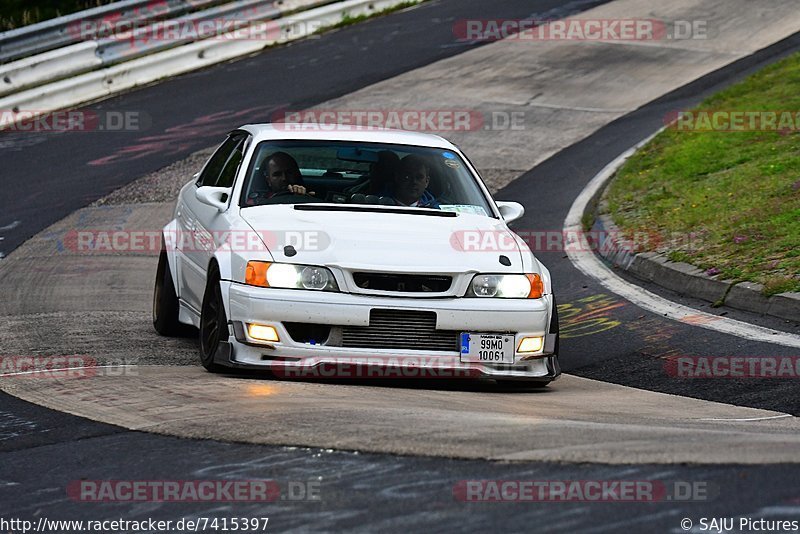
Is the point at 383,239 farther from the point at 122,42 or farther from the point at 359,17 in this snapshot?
the point at 359,17

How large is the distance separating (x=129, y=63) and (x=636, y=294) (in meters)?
12.2

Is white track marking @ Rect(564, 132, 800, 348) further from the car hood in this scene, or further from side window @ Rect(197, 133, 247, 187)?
side window @ Rect(197, 133, 247, 187)

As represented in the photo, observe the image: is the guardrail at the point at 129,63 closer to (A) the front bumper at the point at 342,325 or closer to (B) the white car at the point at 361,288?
(B) the white car at the point at 361,288

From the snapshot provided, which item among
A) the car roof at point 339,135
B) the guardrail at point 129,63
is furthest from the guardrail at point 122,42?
the car roof at point 339,135

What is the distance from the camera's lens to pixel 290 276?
740 cm

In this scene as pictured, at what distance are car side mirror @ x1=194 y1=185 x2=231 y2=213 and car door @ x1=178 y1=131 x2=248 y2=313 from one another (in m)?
0.08

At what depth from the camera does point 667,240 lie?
12.2 metres

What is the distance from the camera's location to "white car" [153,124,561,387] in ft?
24.1

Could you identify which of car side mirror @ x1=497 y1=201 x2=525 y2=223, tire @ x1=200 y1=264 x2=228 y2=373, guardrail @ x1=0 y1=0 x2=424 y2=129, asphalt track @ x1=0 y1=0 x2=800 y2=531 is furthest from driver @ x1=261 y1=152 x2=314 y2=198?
guardrail @ x1=0 y1=0 x2=424 y2=129

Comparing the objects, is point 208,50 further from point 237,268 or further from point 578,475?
point 578,475

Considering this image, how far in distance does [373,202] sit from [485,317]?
4.74ft

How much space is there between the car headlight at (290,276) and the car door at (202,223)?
738 millimetres

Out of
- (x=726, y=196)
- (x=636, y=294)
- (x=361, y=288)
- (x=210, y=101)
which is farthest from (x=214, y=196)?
(x=210, y=101)

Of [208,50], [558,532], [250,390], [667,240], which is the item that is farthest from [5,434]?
[208,50]
